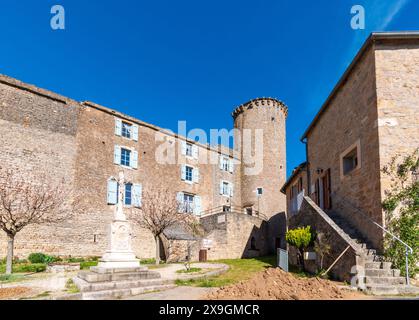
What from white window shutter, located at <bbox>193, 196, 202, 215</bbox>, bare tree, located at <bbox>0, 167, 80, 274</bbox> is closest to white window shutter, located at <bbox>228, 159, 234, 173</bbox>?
white window shutter, located at <bbox>193, 196, 202, 215</bbox>

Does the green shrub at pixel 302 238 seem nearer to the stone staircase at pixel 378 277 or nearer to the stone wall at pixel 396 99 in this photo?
the stone staircase at pixel 378 277

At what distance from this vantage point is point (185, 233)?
20.8m

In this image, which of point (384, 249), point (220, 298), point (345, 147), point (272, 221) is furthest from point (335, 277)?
point (272, 221)

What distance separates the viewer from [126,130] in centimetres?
2091

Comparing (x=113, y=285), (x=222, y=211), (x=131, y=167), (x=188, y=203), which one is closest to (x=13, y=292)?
(x=113, y=285)

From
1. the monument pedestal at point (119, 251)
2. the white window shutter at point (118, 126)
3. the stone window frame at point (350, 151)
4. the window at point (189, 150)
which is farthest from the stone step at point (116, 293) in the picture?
the window at point (189, 150)

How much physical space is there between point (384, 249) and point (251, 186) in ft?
66.2

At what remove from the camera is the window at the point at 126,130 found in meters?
20.7

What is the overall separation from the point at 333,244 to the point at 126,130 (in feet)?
52.2

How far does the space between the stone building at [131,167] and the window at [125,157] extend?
7 centimetres

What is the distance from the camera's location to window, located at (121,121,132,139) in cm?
2073

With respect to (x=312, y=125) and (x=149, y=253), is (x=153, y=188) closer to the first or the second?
(x=149, y=253)

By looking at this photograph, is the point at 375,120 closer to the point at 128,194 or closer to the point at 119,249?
the point at 119,249

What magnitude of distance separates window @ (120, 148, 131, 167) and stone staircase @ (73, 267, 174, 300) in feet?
41.9
